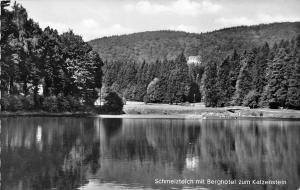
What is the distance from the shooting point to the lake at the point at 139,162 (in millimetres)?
21094

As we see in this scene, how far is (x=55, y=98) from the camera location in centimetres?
7400

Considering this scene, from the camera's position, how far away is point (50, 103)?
73.6 m

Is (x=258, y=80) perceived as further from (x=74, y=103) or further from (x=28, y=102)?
(x=28, y=102)

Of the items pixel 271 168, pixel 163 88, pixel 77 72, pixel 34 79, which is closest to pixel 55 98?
pixel 34 79

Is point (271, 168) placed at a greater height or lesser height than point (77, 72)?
lesser

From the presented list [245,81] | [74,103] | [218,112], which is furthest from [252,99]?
[74,103]

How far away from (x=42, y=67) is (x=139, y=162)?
165ft

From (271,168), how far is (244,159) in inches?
152

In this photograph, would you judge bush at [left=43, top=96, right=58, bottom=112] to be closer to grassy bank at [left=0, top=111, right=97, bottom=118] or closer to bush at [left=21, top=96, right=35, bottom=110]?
grassy bank at [left=0, top=111, right=97, bottom=118]

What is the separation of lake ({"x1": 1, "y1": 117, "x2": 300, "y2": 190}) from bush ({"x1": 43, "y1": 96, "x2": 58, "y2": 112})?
31.3 metres

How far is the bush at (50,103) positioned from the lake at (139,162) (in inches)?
1233

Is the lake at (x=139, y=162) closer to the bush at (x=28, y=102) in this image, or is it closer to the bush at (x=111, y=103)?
the bush at (x=28, y=102)

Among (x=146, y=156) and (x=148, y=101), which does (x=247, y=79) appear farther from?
(x=146, y=156)

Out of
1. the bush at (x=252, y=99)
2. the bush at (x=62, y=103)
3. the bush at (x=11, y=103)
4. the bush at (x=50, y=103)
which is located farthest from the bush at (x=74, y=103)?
the bush at (x=252, y=99)
